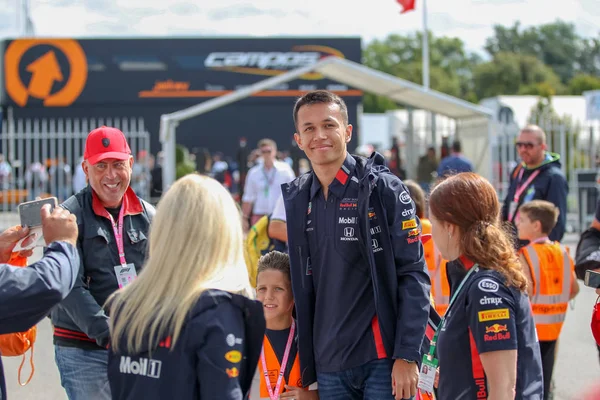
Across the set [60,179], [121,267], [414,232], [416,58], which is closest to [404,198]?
[414,232]

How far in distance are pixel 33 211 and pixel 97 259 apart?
748 millimetres

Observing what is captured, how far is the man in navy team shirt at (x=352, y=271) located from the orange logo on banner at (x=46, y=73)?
1135 inches

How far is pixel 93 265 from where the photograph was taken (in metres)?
3.77

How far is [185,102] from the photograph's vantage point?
104 ft

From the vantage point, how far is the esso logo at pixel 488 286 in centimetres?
299

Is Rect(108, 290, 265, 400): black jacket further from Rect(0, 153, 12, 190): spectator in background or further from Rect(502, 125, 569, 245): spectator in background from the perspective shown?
Rect(0, 153, 12, 190): spectator in background

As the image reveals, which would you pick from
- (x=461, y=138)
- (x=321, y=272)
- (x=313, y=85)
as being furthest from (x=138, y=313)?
(x=313, y=85)

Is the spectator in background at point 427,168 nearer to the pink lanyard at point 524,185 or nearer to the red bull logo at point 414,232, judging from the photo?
the pink lanyard at point 524,185

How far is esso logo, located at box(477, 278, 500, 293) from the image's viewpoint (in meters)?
2.99

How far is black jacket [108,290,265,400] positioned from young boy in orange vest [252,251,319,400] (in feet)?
4.15

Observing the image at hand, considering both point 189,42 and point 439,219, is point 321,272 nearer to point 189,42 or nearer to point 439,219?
point 439,219

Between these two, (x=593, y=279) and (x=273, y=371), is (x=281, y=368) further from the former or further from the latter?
(x=593, y=279)

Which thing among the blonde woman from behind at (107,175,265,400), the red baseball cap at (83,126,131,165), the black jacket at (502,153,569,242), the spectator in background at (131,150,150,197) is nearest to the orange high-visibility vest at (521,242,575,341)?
the black jacket at (502,153,569,242)

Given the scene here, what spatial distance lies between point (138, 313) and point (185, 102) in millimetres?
29782
